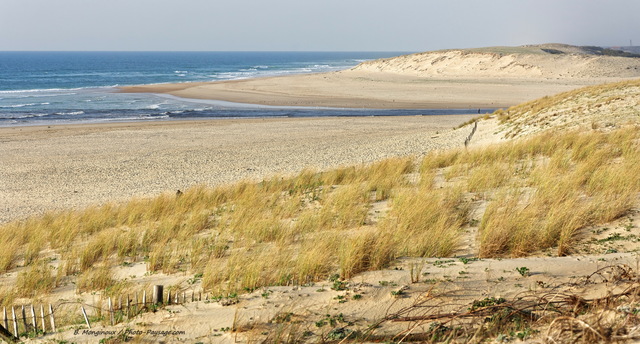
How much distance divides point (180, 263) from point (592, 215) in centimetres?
500

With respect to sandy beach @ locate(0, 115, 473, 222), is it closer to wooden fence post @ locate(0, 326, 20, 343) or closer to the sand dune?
wooden fence post @ locate(0, 326, 20, 343)

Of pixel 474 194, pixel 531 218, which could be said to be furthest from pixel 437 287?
pixel 474 194

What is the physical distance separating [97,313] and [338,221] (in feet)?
11.5

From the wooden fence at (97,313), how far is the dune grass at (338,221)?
0.42m

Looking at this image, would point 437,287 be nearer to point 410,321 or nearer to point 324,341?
point 410,321

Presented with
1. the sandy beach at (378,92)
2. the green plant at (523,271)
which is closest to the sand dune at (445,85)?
the sandy beach at (378,92)

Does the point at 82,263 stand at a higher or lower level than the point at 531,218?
lower

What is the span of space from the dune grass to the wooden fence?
42 centimetres

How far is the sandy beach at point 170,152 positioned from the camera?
1434 cm

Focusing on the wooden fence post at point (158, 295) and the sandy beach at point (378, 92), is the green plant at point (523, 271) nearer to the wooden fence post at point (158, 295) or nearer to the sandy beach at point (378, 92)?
the wooden fence post at point (158, 295)

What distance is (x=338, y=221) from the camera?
7.59 metres

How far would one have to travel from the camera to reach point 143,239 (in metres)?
7.71

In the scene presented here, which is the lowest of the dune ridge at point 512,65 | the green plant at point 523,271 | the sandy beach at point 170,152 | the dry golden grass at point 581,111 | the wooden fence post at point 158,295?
the sandy beach at point 170,152

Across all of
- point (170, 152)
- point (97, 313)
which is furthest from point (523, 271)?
point (170, 152)
